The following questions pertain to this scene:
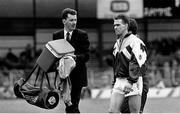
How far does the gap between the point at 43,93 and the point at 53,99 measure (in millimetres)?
159

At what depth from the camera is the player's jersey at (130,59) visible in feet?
25.4

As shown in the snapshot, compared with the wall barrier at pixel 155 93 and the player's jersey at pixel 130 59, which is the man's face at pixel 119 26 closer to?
the player's jersey at pixel 130 59

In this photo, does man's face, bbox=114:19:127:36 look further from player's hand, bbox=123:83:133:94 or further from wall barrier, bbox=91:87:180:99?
wall barrier, bbox=91:87:180:99

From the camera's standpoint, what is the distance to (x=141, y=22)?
67.0 feet

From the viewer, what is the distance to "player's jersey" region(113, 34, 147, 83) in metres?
7.75

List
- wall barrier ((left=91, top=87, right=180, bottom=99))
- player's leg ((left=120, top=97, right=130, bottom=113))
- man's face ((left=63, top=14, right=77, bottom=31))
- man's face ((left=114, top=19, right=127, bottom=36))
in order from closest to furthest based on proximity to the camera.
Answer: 1. man's face ((left=114, top=19, right=127, bottom=36))
2. player's leg ((left=120, top=97, right=130, bottom=113))
3. man's face ((left=63, top=14, right=77, bottom=31))
4. wall barrier ((left=91, top=87, right=180, bottom=99))

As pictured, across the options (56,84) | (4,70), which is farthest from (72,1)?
(56,84)

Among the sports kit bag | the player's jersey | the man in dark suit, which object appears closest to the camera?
the player's jersey

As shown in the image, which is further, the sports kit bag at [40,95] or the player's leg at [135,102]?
the sports kit bag at [40,95]

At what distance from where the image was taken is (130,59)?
25.8ft

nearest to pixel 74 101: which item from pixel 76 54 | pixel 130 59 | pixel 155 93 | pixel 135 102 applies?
pixel 76 54

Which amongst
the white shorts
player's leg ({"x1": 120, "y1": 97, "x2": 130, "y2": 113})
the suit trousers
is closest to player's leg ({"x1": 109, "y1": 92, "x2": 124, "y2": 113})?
the white shorts

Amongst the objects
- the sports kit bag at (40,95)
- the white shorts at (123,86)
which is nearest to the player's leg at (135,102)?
the white shorts at (123,86)

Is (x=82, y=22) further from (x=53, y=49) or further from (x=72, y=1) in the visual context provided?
(x=53, y=49)
